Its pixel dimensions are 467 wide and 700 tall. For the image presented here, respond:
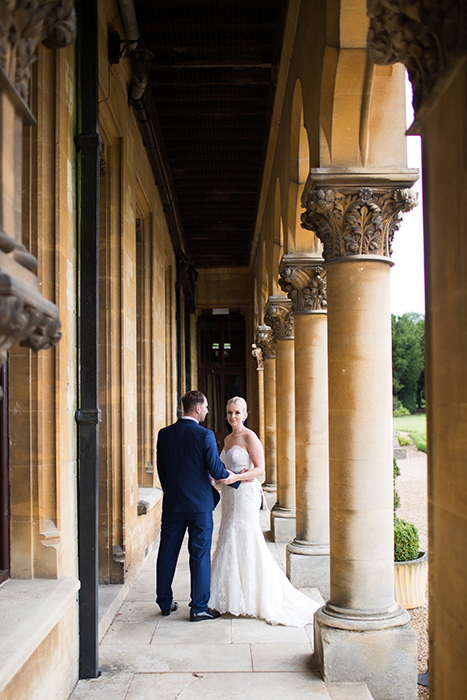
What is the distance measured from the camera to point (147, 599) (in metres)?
6.22

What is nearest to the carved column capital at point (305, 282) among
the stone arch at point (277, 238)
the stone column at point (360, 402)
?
the stone arch at point (277, 238)

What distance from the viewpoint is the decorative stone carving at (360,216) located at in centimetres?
470

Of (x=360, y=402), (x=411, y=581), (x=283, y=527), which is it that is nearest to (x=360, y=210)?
(x=360, y=402)

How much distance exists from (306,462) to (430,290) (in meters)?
4.73

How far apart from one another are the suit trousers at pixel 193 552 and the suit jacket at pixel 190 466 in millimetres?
89

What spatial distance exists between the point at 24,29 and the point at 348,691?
3868 millimetres

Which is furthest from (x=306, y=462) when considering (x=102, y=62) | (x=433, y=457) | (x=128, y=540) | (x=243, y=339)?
(x=243, y=339)

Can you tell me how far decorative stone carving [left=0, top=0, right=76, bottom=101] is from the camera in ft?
6.00

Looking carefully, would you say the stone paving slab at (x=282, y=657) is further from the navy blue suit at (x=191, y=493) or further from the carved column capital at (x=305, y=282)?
the carved column capital at (x=305, y=282)

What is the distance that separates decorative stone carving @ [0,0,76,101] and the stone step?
12.0 feet

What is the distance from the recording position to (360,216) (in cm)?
473

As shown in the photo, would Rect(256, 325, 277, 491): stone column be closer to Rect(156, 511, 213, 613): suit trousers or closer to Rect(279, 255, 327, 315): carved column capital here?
Rect(279, 255, 327, 315): carved column capital

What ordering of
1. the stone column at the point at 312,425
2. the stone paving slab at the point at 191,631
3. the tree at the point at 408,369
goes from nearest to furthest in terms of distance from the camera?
the stone paving slab at the point at 191,631, the stone column at the point at 312,425, the tree at the point at 408,369

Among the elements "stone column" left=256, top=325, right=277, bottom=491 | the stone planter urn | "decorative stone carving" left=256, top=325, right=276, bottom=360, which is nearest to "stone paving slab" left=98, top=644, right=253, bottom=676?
the stone planter urn
